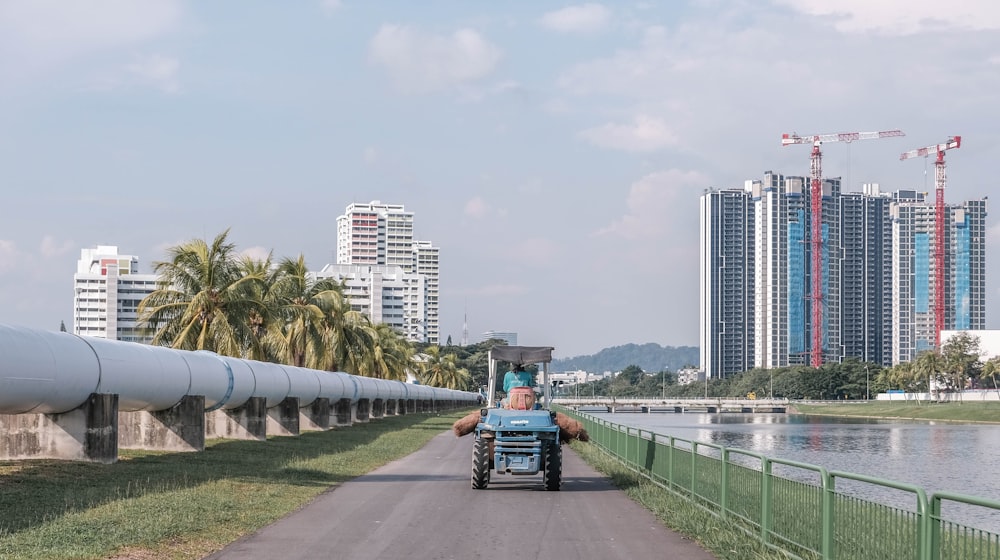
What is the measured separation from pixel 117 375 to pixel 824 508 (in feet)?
55.8

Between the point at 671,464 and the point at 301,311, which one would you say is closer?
the point at 671,464

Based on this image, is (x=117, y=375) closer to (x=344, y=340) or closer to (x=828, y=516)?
(x=828, y=516)

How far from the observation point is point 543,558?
13117mm

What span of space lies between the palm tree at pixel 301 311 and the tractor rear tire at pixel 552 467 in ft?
107

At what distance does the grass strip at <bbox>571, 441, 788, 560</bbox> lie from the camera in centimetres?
1340

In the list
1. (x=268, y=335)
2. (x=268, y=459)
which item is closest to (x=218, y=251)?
(x=268, y=335)

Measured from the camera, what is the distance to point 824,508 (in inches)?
464

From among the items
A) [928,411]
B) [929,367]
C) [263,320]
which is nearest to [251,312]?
[263,320]

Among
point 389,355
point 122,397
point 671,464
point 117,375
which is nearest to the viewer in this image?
point 671,464

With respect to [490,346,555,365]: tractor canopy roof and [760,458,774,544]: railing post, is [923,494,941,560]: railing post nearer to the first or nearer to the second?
[760,458,774,544]: railing post

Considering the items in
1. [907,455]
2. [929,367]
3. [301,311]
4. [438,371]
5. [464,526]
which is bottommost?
[907,455]

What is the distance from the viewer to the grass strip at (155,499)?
42.8ft

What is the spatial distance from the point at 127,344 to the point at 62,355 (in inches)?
169

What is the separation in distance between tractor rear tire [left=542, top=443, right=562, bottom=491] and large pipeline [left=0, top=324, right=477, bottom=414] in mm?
9382
